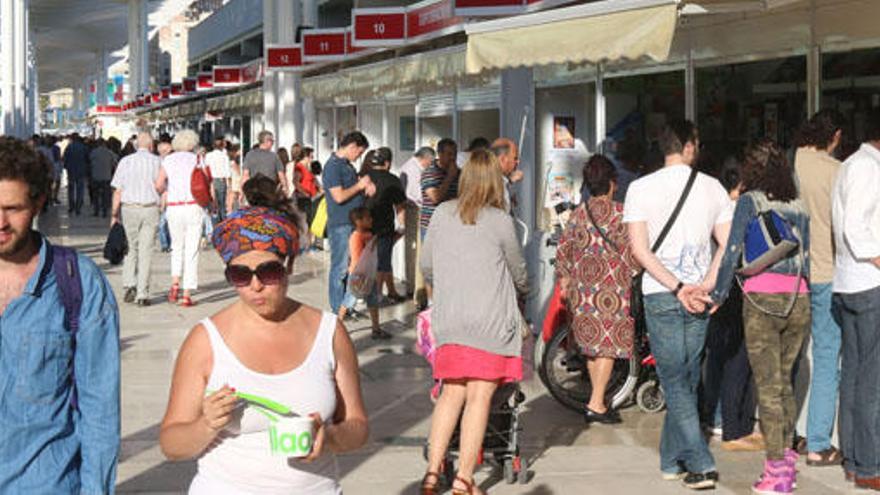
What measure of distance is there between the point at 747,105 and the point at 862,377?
8.90 ft

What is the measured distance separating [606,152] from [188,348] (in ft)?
28.1

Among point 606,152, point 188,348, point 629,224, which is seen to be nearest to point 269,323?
point 188,348

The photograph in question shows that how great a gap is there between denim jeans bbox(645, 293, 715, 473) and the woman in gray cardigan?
2.38ft

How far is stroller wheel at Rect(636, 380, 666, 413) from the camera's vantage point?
31.0 feet

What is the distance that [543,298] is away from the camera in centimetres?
1239

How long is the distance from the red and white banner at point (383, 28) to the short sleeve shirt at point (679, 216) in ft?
31.5

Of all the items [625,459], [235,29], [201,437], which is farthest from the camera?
[235,29]

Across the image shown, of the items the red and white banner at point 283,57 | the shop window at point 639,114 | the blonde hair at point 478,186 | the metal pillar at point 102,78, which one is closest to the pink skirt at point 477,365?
the blonde hair at point 478,186

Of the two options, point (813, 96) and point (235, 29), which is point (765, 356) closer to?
point (813, 96)

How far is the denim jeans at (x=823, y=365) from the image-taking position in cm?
784

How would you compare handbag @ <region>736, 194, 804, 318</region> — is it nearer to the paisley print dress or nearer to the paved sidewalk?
the paved sidewalk

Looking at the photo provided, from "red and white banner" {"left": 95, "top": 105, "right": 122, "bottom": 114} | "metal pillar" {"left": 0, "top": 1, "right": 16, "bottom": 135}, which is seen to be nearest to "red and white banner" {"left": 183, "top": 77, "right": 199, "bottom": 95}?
"metal pillar" {"left": 0, "top": 1, "right": 16, "bottom": 135}

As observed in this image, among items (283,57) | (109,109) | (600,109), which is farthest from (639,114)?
(109,109)

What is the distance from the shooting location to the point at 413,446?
8562 millimetres
